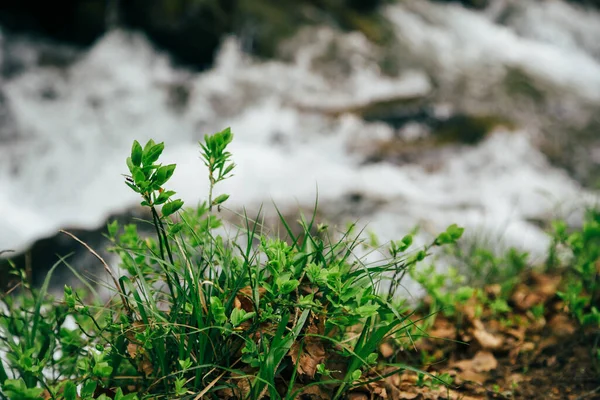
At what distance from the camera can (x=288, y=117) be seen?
5.76m

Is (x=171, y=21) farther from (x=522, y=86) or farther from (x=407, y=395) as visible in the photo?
(x=407, y=395)

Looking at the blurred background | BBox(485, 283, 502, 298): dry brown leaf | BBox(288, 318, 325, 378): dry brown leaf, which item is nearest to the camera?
BBox(288, 318, 325, 378): dry brown leaf

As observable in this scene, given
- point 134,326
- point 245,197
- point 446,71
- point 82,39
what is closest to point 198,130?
point 245,197

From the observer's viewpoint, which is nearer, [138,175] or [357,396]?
[138,175]

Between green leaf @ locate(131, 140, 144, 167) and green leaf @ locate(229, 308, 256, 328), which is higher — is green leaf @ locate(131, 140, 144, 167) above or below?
above

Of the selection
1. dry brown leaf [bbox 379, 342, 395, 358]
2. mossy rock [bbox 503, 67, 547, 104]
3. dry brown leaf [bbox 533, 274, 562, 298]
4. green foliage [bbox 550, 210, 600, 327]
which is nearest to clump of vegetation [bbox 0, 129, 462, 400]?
dry brown leaf [bbox 379, 342, 395, 358]

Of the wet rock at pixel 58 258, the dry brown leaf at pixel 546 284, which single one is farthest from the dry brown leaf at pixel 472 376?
the wet rock at pixel 58 258

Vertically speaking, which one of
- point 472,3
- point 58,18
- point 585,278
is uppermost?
point 472,3

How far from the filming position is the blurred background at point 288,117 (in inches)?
173

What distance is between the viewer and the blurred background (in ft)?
14.5

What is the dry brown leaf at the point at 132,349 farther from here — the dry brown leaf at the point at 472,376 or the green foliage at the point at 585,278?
the green foliage at the point at 585,278

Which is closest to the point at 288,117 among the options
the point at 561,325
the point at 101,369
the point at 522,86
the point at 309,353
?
the point at 522,86

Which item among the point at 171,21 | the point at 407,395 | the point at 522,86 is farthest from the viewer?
the point at 522,86

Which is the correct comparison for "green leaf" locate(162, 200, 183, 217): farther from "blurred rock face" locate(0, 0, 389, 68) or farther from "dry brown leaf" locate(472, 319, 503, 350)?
"blurred rock face" locate(0, 0, 389, 68)
